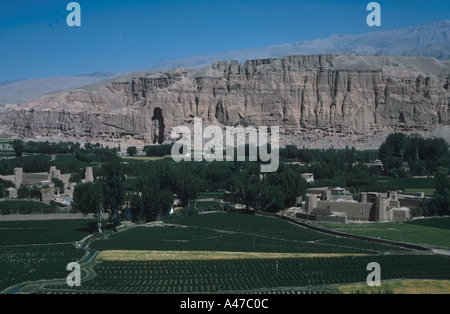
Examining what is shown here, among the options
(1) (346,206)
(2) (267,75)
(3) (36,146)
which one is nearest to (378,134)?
(2) (267,75)

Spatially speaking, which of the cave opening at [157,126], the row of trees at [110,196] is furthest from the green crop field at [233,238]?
the cave opening at [157,126]

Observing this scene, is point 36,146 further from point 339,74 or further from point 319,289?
point 319,289

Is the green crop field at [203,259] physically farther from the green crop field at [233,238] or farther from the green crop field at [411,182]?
the green crop field at [411,182]

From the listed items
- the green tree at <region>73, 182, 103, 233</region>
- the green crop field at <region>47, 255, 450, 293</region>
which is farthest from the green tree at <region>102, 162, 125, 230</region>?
the green crop field at <region>47, 255, 450, 293</region>

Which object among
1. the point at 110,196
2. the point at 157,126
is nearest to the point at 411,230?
the point at 110,196

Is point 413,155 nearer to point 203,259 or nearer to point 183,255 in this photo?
point 183,255
